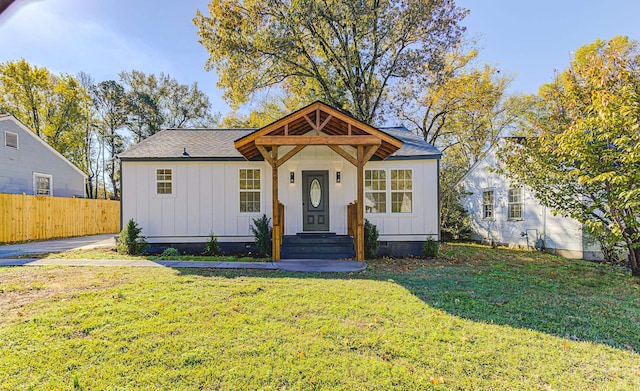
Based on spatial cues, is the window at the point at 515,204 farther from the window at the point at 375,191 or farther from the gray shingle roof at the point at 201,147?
the window at the point at 375,191

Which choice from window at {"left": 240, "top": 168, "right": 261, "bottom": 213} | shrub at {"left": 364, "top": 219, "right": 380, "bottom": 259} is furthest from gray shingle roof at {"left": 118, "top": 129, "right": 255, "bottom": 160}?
shrub at {"left": 364, "top": 219, "right": 380, "bottom": 259}

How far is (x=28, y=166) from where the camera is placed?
15695 millimetres

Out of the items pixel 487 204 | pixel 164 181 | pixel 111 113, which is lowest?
pixel 487 204

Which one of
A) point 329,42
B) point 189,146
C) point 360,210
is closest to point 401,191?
point 360,210

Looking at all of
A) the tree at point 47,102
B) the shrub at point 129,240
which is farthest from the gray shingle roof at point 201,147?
the tree at point 47,102

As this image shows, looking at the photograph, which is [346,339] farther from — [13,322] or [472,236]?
[472,236]

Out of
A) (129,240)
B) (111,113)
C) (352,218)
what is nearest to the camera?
(129,240)

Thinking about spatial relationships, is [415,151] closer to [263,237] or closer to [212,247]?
[263,237]

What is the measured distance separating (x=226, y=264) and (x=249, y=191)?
111 inches

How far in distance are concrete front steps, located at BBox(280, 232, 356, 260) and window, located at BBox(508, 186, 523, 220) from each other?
23.8 feet

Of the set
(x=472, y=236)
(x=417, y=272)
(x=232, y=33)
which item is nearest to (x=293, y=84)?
(x=232, y=33)

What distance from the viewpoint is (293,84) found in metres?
17.8

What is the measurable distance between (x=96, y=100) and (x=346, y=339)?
103ft

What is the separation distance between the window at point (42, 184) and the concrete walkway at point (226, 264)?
10434mm
